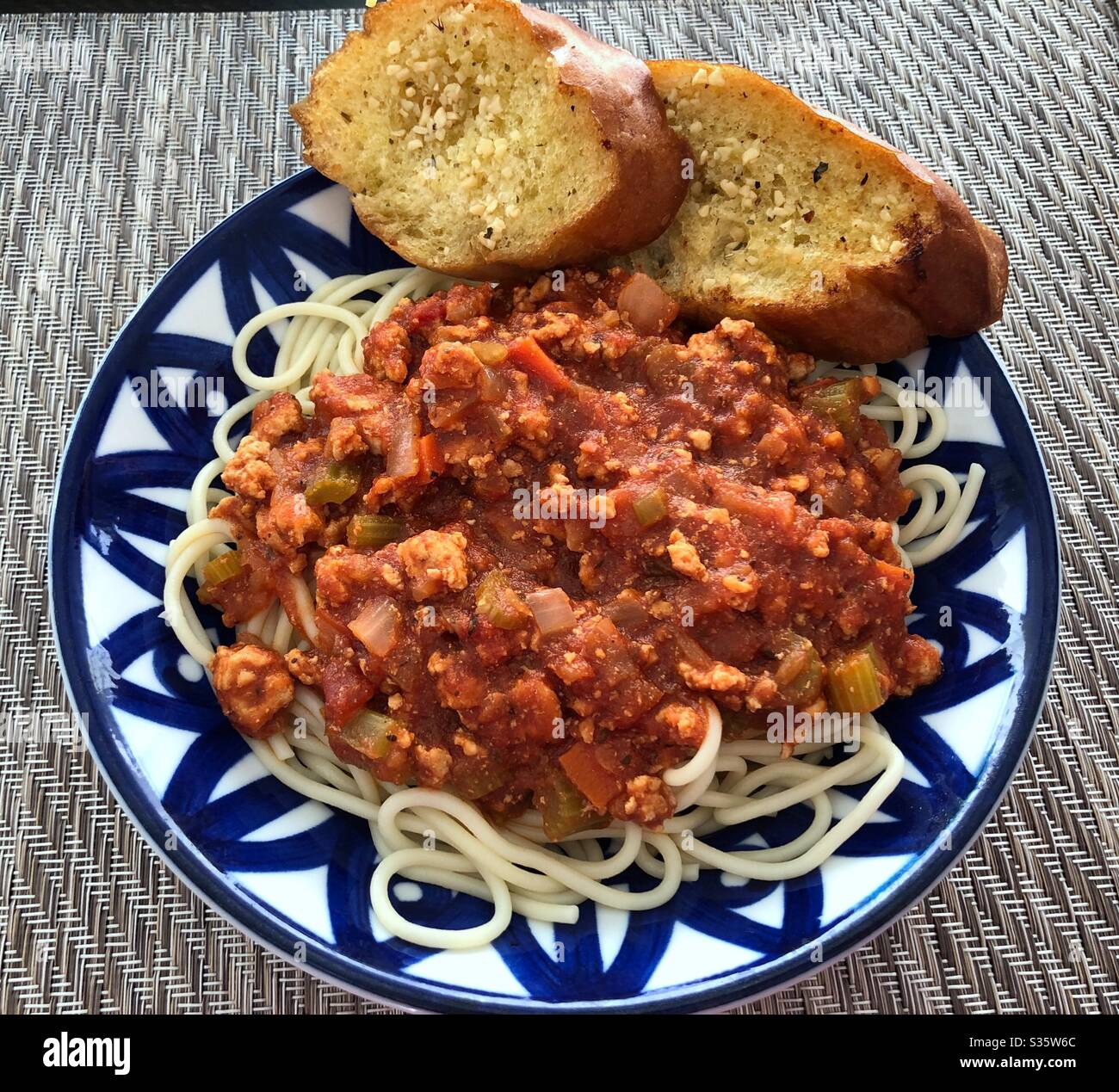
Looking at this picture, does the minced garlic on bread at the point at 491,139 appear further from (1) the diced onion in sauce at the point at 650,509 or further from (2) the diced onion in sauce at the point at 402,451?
(1) the diced onion in sauce at the point at 650,509

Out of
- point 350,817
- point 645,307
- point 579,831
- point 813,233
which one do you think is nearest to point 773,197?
point 813,233

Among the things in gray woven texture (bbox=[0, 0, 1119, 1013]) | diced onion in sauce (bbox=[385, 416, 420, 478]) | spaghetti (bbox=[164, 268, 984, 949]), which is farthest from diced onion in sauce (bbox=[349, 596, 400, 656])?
gray woven texture (bbox=[0, 0, 1119, 1013])

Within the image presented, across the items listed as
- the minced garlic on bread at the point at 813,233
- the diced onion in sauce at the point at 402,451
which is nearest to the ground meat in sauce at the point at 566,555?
the diced onion in sauce at the point at 402,451

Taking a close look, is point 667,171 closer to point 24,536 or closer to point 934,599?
point 934,599

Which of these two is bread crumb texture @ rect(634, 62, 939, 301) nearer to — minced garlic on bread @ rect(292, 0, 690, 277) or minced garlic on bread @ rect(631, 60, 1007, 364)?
minced garlic on bread @ rect(631, 60, 1007, 364)

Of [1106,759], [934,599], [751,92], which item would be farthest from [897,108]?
[1106,759]

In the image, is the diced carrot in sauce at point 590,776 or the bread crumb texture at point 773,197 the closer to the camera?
the diced carrot in sauce at point 590,776
